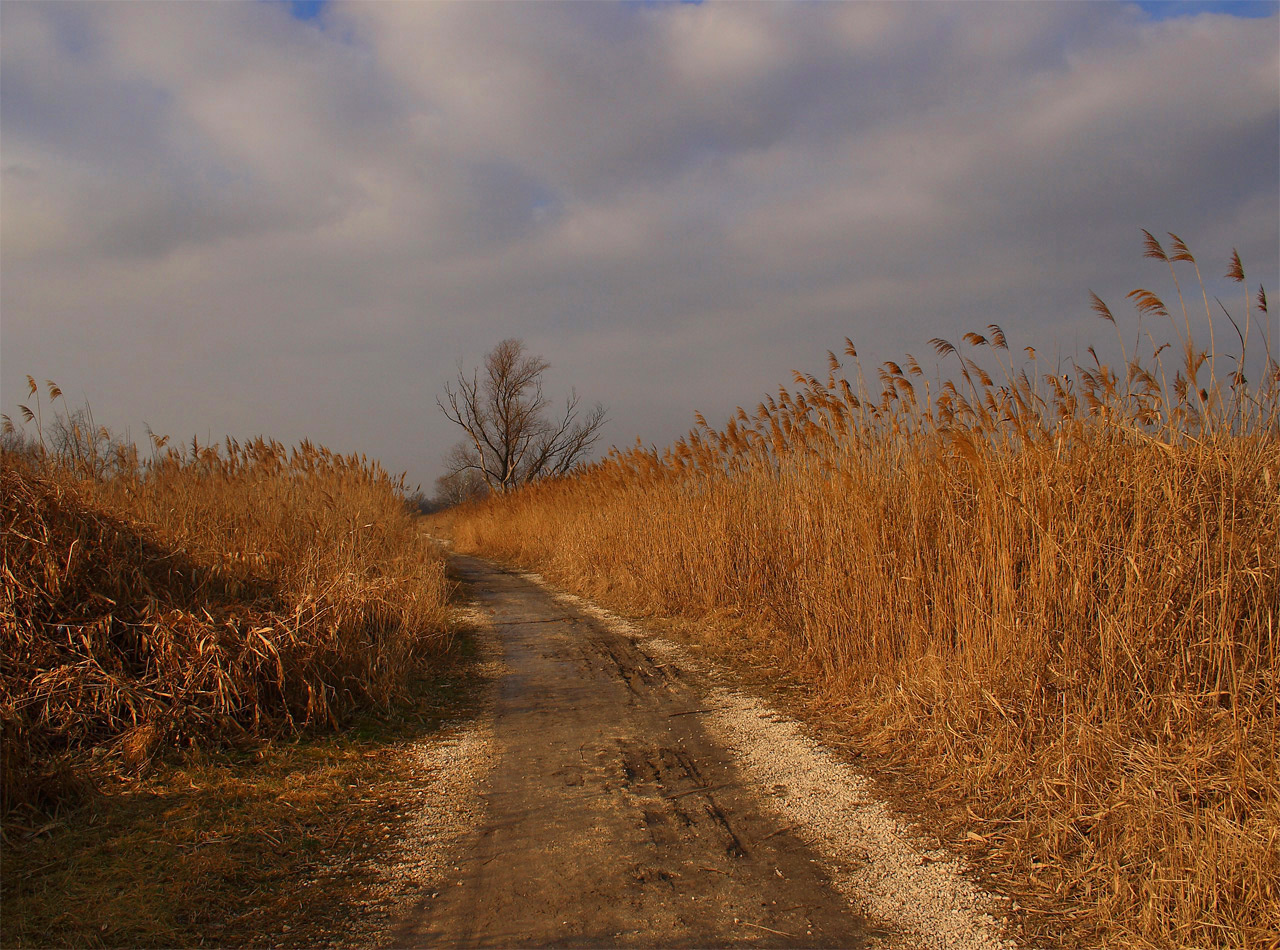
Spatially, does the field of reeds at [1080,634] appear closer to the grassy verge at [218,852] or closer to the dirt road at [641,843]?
the dirt road at [641,843]

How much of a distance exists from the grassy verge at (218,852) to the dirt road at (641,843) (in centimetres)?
45

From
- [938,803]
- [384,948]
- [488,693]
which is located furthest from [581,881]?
[488,693]

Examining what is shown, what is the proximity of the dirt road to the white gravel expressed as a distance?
0.7 inches

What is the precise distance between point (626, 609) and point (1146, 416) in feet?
23.4

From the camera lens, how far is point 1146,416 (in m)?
3.99

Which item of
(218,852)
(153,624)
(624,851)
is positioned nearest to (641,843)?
(624,851)

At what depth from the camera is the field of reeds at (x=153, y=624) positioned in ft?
13.2

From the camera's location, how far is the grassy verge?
9.00ft

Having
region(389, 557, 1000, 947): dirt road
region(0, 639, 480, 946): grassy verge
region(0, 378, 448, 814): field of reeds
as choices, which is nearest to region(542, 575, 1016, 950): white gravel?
region(389, 557, 1000, 947): dirt road

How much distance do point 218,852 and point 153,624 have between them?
6.20 ft

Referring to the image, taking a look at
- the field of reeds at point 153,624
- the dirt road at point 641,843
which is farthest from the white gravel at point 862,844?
the field of reeds at point 153,624

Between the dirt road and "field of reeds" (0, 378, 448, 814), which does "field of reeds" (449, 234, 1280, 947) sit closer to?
the dirt road

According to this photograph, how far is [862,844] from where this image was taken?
342cm

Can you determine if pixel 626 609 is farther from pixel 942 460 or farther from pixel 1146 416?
pixel 1146 416
